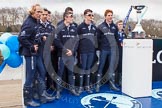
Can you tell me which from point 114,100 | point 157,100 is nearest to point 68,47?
point 114,100

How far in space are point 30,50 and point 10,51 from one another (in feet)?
3.34

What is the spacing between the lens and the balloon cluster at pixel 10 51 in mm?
3877

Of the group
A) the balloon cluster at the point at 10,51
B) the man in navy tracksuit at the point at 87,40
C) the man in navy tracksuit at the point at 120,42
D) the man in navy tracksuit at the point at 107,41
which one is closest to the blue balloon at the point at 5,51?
the balloon cluster at the point at 10,51

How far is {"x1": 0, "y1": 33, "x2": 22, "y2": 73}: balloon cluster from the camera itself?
12.7 feet

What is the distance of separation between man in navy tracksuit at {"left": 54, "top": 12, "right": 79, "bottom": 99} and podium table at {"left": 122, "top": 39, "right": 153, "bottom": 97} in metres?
0.76

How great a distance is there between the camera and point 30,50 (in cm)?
306

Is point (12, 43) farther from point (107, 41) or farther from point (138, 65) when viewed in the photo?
point (138, 65)

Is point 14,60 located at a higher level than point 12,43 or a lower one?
lower

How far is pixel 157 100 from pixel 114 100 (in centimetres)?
57

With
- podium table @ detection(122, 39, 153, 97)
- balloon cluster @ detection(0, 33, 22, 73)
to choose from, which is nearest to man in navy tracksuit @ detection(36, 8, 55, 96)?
balloon cluster @ detection(0, 33, 22, 73)

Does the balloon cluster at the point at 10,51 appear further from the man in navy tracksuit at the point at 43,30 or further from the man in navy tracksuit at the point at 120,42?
the man in navy tracksuit at the point at 120,42

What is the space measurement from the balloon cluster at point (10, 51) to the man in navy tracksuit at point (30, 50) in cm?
72

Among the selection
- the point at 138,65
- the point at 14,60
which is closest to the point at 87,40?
the point at 138,65

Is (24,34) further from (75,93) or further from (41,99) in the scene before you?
(75,93)
